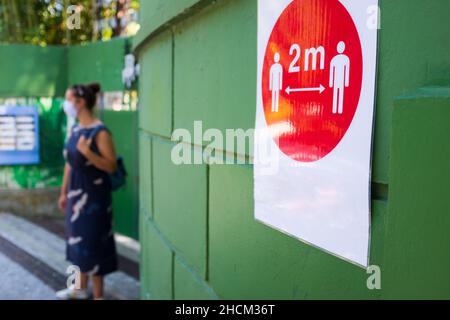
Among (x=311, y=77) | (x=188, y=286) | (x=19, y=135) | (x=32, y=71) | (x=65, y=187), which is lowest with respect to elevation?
(x=188, y=286)

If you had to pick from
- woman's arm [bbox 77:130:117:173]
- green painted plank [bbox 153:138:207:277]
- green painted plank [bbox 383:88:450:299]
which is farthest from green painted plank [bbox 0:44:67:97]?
green painted plank [bbox 383:88:450:299]

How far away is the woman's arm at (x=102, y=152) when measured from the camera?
380 cm

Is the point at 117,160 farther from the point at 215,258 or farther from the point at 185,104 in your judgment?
the point at 215,258

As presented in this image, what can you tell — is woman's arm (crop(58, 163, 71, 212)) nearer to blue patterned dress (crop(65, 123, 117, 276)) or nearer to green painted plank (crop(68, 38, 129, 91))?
blue patterned dress (crop(65, 123, 117, 276))

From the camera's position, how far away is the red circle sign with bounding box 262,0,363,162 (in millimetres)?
1261

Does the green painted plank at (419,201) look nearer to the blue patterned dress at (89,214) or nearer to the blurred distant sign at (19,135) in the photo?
the blue patterned dress at (89,214)

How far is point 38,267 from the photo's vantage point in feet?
17.1

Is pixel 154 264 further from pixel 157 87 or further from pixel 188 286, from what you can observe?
pixel 157 87

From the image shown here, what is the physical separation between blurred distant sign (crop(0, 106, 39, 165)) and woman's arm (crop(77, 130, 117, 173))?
4.00 m

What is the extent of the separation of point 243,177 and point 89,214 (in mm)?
2468

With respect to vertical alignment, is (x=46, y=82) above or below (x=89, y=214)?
above

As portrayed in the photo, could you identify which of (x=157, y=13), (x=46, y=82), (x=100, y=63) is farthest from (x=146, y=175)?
(x=46, y=82)

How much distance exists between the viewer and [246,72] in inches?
69.7
